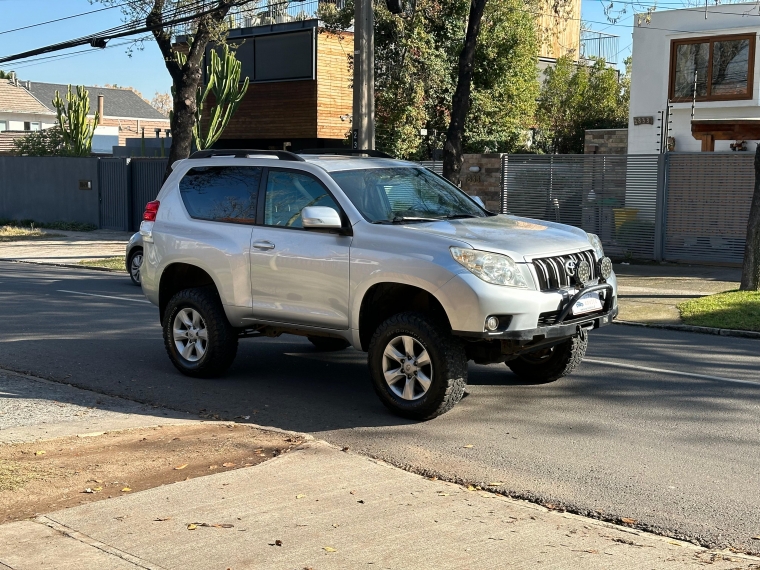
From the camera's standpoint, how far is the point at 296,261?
8062 millimetres

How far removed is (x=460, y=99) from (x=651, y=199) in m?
4.31

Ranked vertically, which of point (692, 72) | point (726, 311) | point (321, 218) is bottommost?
point (726, 311)

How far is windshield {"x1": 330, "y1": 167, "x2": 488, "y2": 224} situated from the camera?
804 centimetres

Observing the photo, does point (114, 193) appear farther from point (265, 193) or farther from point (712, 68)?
point (265, 193)

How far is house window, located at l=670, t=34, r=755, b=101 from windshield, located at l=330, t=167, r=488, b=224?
20.5m

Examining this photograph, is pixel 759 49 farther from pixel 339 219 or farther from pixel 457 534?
pixel 457 534

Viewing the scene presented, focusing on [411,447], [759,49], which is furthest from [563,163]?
[411,447]

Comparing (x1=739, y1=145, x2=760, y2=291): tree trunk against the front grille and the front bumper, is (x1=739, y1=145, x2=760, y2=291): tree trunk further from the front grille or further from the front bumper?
the front grille

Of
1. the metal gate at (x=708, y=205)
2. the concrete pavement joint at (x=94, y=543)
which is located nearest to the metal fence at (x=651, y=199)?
the metal gate at (x=708, y=205)

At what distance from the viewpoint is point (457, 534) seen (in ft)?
16.3

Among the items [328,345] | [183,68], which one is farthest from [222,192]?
[183,68]

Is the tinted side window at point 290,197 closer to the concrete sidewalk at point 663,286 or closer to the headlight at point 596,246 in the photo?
the headlight at point 596,246

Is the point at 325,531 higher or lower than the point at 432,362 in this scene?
lower

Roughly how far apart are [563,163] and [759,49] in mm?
8902
